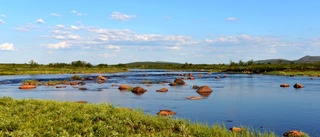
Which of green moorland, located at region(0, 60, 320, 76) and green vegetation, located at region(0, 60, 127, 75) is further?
green vegetation, located at region(0, 60, 127, 75)

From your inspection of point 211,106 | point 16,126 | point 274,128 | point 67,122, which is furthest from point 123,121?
point 211,106

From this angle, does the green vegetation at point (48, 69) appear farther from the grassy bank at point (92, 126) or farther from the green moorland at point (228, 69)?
the grassy bank at point (92, 126)

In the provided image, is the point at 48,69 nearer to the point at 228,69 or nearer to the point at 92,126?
the point at 228,69

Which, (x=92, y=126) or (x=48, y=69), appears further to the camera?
(x=48, y=69)

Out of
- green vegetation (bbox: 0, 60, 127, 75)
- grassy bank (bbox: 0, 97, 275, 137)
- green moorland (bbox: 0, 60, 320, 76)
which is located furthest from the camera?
green vegetation (bbox: 0, 60, 127, 75)

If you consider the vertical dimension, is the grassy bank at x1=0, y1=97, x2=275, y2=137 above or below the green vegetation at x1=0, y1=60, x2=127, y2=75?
below

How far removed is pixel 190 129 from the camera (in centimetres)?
1670

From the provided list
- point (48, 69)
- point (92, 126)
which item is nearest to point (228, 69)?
point (48, 69)

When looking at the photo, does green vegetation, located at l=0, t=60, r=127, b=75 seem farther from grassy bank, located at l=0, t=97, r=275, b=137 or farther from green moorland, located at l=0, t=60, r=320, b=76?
grassy bank, located at l=0, t=97, r=275, b=137

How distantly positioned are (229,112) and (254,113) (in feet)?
7.46

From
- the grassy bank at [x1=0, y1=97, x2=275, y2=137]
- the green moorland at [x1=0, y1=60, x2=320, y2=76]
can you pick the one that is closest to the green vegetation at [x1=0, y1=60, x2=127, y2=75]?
the green moorland at [x1=0, y1=60, x2=320, y2=76]

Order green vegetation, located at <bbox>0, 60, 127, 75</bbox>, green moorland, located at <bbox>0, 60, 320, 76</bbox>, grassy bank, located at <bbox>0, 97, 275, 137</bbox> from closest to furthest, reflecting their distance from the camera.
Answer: grassy bank, located at <bbox>0, 97, 275, 137</bbox>, green moorland, located at <bbox>0, 60, 320, 76</bbox>, green vegetation, located at <bbox>0, 60, 127, 75</bbox>

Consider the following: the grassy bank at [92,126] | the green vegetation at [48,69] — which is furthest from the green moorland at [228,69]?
the grassy bank at [92,126]

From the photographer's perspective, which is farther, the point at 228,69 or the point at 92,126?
the point at 228,69
